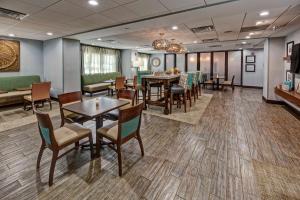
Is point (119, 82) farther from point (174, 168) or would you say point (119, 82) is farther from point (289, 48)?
A: point (289, 48)

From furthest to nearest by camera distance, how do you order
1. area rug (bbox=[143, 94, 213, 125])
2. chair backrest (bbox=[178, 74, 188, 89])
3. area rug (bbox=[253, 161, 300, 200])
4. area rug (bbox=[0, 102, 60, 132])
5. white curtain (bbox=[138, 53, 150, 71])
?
white curtain (bbox=[138, 53, 150, 71])
chair backrest (bbox=[178, 74, 188, 89])
area rug (bbox=[143, 94, 213, 125])
area rug (bbox=[0, 102, 60, 132])
area rug (bbox=[253, 161, 300, 200])

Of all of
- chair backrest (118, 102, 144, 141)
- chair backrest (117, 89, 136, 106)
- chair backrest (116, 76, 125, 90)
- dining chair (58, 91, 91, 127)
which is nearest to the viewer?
chair backrest (118, 102, 144, 141)

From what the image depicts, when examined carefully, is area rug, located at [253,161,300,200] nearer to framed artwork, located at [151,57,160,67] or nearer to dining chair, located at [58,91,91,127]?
dining chair, located at [58,91,91,127]

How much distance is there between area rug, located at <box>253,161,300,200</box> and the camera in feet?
5.90

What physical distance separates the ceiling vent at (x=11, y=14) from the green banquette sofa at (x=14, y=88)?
104 inches

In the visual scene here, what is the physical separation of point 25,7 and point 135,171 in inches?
141

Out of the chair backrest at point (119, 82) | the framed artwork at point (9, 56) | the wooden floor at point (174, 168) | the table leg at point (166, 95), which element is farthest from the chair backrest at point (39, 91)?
the table leg at point (166, 95)

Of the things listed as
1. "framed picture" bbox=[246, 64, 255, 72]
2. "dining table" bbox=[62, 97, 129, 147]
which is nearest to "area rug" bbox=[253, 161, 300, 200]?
"dining table" bbox=[62, 97, 129, 147]

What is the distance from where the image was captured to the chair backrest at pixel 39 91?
4.82 meters

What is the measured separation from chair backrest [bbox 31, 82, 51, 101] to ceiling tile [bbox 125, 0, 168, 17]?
351cm

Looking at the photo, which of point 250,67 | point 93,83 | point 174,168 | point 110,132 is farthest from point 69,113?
point 250,67

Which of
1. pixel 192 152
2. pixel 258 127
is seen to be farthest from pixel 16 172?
pixel 258 127

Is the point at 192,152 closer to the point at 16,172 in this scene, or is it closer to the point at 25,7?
the point at 16,172

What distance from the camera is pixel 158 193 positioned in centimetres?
184
